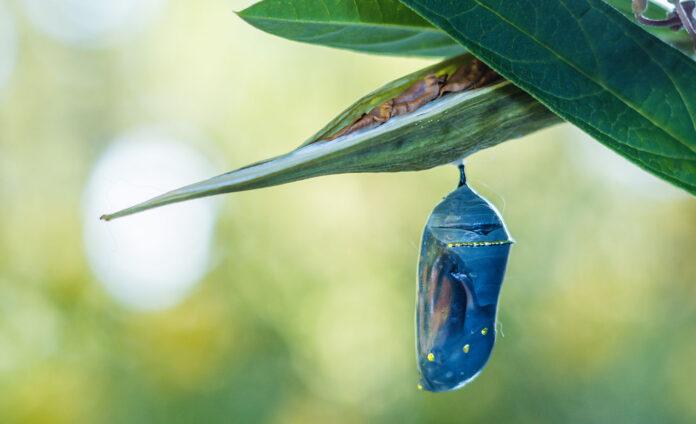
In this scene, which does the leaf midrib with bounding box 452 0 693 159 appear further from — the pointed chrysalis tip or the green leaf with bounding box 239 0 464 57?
the pointed chrysalis tip

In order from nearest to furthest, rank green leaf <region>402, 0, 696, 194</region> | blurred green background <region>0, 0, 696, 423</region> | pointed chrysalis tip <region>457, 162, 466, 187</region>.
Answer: green leaf <region>402, 0, 696, 194</region>
pointed chrysalis tip <region>457, 162, 466, 187</region>
blurred green background <region>0, 0, 696, 423</region>

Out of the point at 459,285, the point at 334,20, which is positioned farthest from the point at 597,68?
the point at 459,285

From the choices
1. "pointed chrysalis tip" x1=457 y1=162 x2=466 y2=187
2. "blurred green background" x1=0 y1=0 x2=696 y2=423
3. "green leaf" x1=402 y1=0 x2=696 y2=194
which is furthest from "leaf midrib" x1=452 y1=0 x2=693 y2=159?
"blurred green background" x1=0 y1=0 x2=696 y2=423

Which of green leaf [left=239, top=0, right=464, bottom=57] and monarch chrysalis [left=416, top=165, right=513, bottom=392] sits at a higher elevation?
green leaf [left=239, top=0, right=464, bottom=57]

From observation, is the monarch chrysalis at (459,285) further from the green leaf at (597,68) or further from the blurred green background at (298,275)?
the blurred green background at (298,275)

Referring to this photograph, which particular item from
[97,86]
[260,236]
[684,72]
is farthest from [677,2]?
[97,86]

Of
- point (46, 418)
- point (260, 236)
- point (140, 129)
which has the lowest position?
point (46, 418)

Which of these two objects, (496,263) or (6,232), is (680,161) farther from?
(6,232)
